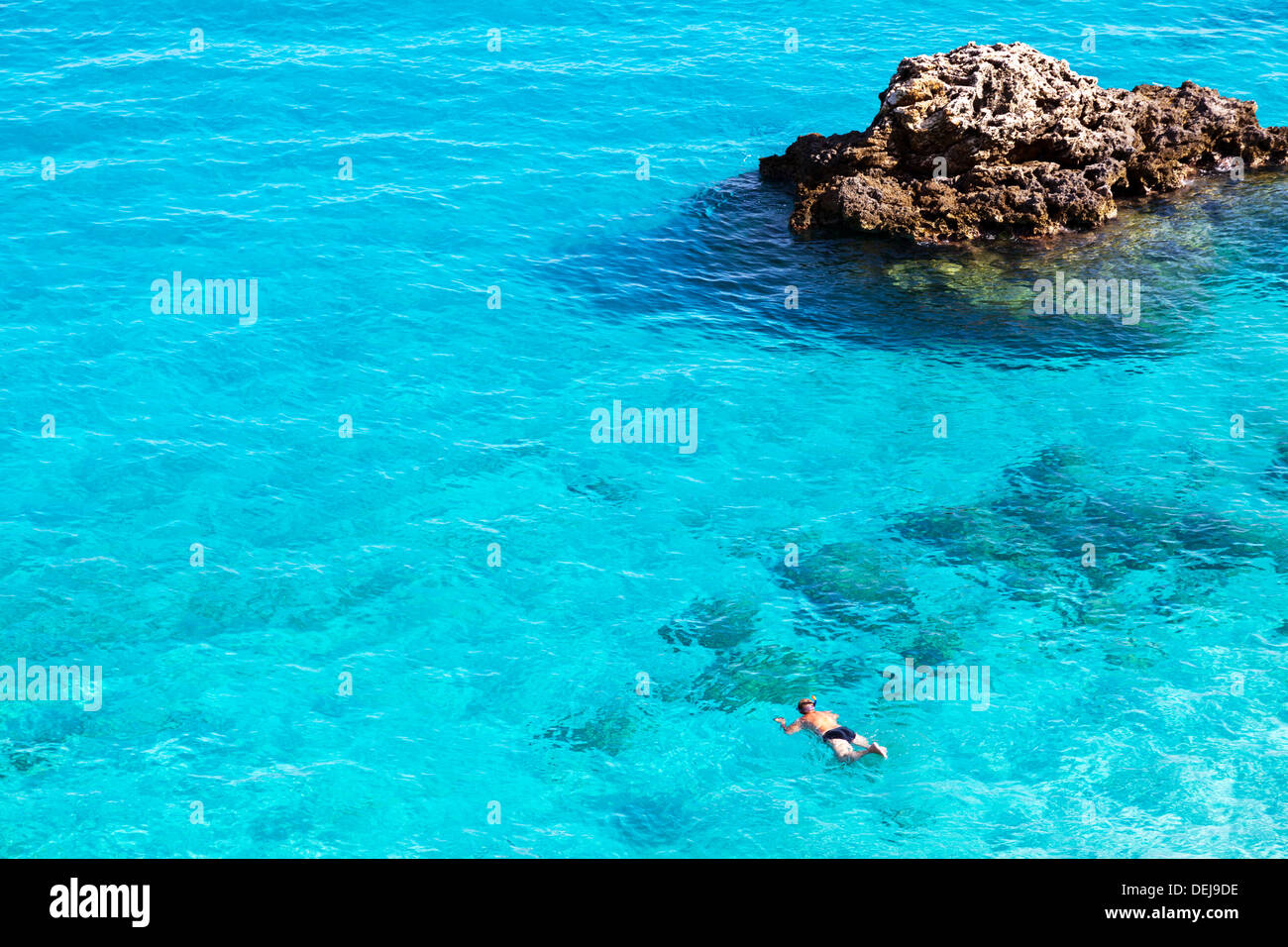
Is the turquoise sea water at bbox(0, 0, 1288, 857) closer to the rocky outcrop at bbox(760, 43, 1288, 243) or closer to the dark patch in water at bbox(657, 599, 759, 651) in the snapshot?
the dark patch in water at bbox(657, 599, 759, 651)

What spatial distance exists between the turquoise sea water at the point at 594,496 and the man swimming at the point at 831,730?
1.03 ft

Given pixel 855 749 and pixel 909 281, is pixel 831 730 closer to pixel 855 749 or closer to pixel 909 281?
pixel 855 749

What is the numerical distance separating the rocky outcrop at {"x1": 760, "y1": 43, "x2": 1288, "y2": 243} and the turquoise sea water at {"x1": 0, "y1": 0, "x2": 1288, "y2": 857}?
1.23 m

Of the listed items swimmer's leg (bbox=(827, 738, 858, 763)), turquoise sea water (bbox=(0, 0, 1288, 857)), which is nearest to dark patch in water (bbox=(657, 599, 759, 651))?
turquoise sea water (bbox=(0, 0, 1288, 857))

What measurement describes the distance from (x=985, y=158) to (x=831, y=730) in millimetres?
19644

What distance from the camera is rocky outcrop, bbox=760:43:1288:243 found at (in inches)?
1350

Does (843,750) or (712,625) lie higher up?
(712,625)

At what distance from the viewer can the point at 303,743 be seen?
21500 millimetres

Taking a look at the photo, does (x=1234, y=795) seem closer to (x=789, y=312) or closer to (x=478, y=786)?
(x=478, y=786)

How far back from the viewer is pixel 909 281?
3312cm

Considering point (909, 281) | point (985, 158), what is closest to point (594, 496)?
point (909, 281)

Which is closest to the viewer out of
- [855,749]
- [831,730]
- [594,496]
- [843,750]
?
[843,750]

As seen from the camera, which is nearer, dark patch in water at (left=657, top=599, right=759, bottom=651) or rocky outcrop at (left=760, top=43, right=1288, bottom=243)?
dark patch in water at (left=657, top=599, right=759, bottom=651)

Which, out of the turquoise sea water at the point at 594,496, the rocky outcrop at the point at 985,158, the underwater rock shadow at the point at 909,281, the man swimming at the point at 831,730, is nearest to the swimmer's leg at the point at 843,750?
the man swimming at the point at 831,730
